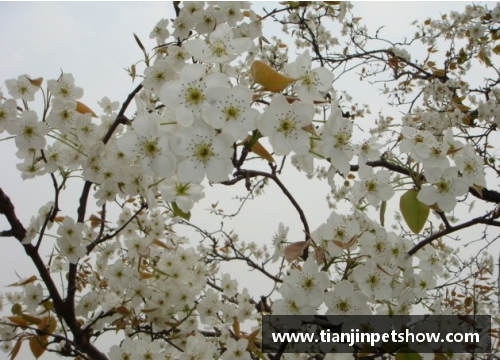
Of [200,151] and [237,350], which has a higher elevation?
[200,151]

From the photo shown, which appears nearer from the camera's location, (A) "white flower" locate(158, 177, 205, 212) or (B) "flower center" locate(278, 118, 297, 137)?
(B) "flower center" locate(278, 118, 297, 137)

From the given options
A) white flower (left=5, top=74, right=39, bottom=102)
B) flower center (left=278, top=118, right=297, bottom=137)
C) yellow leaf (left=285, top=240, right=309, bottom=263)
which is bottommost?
yellow leaf (left=285, top=240, right=309, bottom=263)

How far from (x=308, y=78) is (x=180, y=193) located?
1.36 feet

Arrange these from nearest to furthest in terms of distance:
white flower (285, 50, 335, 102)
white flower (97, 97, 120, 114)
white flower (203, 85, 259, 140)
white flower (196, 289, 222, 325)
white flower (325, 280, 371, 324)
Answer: white flower (203, 85, 259, 140) < white flower (285, 50, 335, 102) < white flower (325, 280, 371, 324) < white flower (97, 97, 120, 114) < white flower (196, 289, 222, 325)

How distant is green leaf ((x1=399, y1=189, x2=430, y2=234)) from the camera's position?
1086 millimetres

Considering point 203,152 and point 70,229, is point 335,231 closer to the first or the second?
point 203,152

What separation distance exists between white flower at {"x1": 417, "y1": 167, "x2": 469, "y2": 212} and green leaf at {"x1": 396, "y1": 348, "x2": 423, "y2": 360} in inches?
14.3

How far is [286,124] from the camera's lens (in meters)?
0.86

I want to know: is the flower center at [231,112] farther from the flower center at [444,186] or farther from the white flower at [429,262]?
the white flower at [429,262]

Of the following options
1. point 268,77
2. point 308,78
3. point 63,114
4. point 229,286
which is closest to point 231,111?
point 268,77

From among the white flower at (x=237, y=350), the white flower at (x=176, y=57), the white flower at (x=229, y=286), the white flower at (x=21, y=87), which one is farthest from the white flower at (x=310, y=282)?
the white flower at (x=229, y=286)

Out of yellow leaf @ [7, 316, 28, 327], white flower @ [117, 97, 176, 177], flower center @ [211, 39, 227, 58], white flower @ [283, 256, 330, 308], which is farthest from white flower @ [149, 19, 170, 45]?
yellow leaf @ [7, 316, 28, 327]

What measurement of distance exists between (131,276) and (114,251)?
402mm

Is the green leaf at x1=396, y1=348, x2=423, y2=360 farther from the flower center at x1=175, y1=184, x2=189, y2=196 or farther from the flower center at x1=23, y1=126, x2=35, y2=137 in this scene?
the flower center at x1=23, y1=126, x2=35, y2=137
